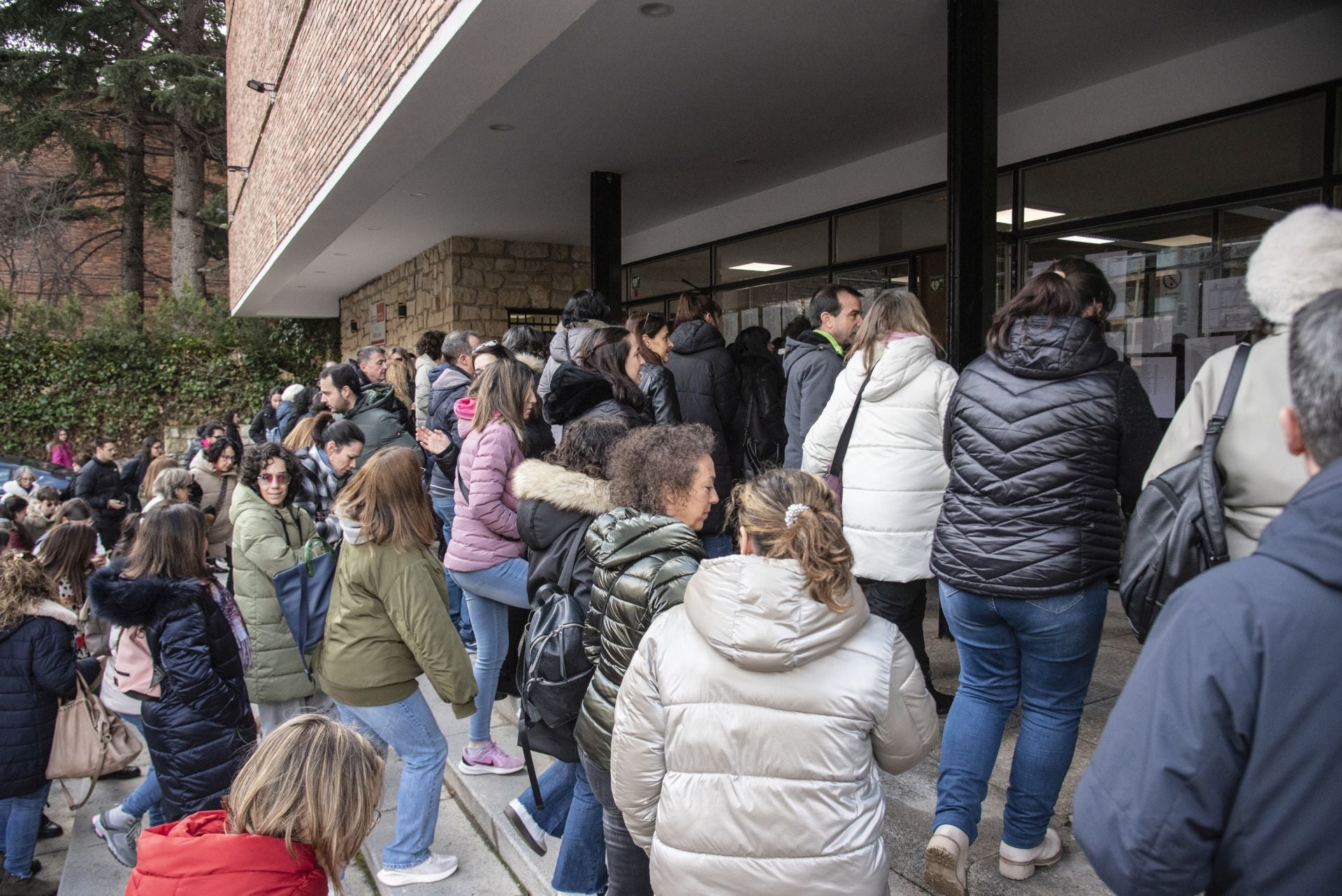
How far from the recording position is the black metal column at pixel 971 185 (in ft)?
16.5

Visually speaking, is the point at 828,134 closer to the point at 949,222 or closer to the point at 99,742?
the point at 949,222

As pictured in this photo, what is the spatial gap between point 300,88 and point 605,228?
3464mm

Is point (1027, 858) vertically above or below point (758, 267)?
below

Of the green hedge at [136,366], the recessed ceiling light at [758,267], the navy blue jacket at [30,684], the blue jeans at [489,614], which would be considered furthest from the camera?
the green hedge at [136,366]

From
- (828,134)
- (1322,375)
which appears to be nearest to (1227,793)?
(1322,375)

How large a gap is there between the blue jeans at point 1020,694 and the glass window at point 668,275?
27.3 feet

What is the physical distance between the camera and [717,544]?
186 inches

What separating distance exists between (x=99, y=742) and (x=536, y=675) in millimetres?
2600

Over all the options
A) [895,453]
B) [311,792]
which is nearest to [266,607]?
[311,792]

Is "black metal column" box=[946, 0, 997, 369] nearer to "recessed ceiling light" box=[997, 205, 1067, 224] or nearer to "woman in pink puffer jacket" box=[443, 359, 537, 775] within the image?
"recessed ceiling light" box=[997, 205, 1067, 224]

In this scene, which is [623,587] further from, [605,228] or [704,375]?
[605,228]

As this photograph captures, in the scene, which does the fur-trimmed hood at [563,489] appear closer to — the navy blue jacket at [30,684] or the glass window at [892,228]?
the navy blue jacket at [30,684]

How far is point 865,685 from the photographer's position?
1.97 m

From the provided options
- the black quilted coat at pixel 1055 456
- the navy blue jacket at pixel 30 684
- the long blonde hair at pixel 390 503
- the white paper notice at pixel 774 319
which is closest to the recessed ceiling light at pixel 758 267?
the white paper notice at pixel 774 319
